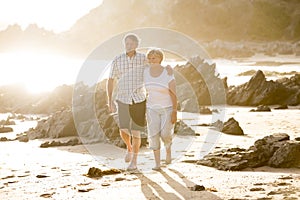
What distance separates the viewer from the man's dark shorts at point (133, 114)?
315 inches

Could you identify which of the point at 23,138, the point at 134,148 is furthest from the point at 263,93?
the point at 134,148

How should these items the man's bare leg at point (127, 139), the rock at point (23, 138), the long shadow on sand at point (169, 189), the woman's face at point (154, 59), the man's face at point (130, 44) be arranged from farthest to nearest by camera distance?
the rock at point (23, 138) → the man's bare leg at point (127, 139) → the man's face at point (130, 44) → the woman's face at point (154, 59) → the long shadow on sand at point (169, 189)

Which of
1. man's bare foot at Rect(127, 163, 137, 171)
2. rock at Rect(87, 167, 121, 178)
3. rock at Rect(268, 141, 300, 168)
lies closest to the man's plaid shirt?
man's bare foot at Rect(127, 163, 137, 171)

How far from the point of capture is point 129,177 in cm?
745

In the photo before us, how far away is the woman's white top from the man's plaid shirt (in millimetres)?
193

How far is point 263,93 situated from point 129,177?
11.2 metres

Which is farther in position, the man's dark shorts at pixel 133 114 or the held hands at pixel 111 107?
the held hands at pixel 111 107

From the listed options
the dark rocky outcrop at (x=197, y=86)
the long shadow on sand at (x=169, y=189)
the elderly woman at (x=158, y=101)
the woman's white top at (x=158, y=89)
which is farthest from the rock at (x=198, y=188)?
the dark rocky outcrop at (x=197, y=86)

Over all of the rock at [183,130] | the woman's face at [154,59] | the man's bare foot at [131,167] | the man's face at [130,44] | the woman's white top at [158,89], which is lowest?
the man's bare foot at [131,167]

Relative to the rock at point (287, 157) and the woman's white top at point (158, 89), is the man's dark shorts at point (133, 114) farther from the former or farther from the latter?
the rock at point (287, 157)

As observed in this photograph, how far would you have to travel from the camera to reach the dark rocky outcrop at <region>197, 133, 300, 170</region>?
7594 mm

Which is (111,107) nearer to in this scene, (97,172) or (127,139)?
(127,139)

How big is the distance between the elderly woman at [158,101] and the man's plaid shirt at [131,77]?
0.19 m

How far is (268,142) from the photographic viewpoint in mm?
8031
